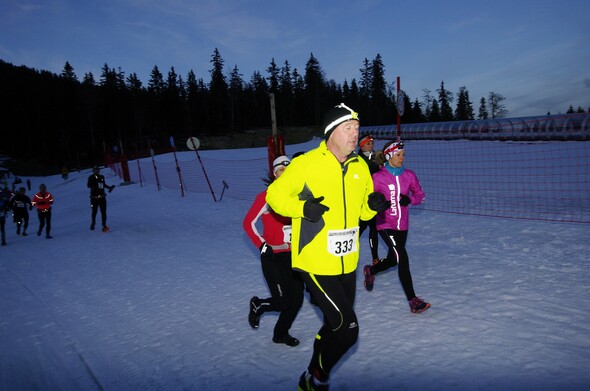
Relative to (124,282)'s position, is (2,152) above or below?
above

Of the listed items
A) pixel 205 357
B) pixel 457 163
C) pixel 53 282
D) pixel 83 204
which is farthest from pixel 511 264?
pixel 83 204

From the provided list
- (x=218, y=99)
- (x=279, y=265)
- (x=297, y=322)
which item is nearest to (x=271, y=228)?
(x=279, y=265)

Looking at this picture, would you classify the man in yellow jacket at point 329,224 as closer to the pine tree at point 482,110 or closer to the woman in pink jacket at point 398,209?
the woman in pink jacket at point 398,209

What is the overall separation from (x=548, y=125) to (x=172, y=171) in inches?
1016

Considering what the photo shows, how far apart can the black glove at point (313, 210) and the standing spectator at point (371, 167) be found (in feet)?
11.3

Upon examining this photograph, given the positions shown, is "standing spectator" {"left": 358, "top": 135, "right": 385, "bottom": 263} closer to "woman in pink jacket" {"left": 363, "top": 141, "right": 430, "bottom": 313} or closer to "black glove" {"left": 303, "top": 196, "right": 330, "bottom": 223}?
"woman in pink jacket" {"left": 363, "top": 141, "right": 430, "bottom": 313}

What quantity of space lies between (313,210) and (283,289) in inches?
66.9

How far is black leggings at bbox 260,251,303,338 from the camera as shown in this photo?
4.07m

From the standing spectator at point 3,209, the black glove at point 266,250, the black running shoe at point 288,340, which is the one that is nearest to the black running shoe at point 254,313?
the black running shoe at point 288,340

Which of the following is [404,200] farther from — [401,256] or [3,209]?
[3,209]

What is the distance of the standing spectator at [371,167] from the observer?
6453 millimetres

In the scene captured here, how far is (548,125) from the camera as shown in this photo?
23875 mm

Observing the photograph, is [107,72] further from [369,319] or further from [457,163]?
[369,319]

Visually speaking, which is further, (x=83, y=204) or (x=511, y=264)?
(x=83, y=204)
